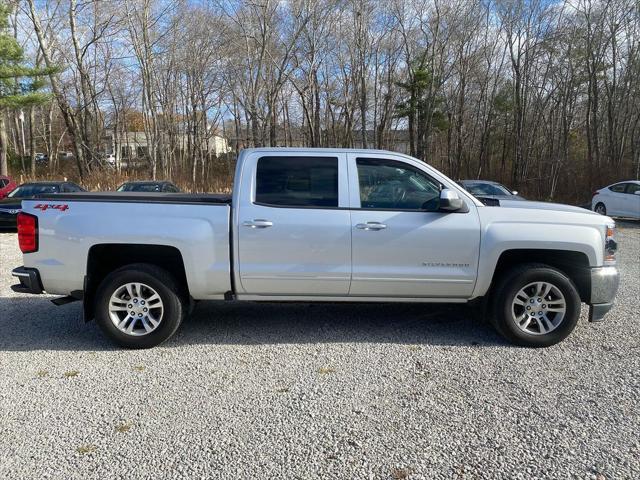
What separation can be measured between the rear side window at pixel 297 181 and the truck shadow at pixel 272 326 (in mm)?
1406

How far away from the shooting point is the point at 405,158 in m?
4.75

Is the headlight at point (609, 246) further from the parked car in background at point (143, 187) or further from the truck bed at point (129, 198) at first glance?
the parked car in background at point (143, 187)

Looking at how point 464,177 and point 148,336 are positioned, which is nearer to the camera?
point 148,336

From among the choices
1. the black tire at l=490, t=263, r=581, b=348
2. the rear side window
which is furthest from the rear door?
the black tire at l=490, t=263, r=581, b=348

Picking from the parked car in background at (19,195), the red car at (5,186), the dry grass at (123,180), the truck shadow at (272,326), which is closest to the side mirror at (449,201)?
the truck shadow at (272,326)

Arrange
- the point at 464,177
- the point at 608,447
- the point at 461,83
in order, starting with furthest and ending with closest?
the point at 464,177 < the point at 461,83 < the point at 608,447

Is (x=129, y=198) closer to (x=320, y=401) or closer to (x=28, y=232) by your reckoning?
(x=28, y=232)

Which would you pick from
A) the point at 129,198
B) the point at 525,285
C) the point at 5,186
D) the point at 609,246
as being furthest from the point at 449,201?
the point at 5,186

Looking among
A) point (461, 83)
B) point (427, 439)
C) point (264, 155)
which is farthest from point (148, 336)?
point (461, 83)

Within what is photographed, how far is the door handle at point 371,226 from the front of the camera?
448 cm

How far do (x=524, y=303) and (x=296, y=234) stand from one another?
235 centimetres

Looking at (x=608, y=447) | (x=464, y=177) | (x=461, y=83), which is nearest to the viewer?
(x=608, y=447)

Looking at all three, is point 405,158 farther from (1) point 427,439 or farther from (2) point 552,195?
(2) point 552,195

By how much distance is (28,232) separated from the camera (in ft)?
14.7
